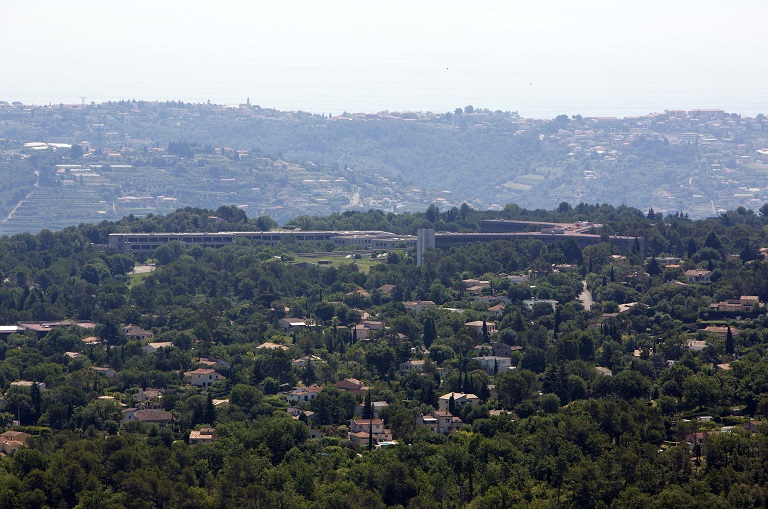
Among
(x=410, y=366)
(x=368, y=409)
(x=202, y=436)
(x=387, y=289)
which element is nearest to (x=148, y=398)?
(x=202, y=436)

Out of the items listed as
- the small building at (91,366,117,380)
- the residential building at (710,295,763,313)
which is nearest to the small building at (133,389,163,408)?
the small building at (91,366,117,380)

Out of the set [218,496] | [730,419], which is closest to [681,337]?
[730,419]

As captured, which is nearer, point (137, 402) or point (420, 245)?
point (137, 402)

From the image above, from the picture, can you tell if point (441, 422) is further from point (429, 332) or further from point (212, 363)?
point (429, 332)

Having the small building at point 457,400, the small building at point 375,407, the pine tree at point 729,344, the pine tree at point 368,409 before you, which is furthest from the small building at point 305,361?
the pine tree at point 729,344

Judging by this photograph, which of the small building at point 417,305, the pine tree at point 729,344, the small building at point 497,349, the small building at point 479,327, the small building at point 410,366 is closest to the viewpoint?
the pine tree at point 729,344

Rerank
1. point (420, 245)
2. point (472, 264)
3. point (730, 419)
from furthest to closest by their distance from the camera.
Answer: point (420, 245), point (472, 264), point (730, 419)

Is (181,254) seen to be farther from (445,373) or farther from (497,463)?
(497,463)

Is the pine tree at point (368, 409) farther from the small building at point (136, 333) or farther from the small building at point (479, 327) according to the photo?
the small building at point (136, 333)
